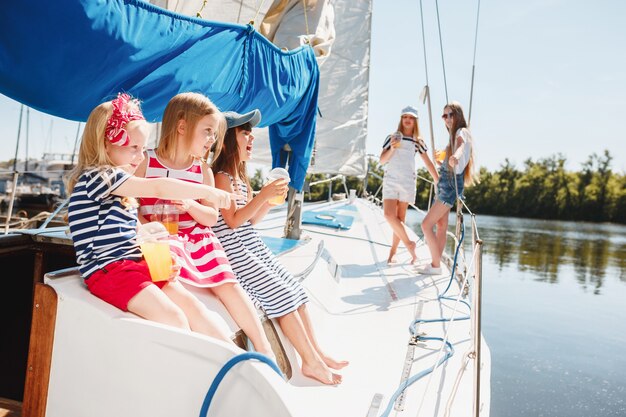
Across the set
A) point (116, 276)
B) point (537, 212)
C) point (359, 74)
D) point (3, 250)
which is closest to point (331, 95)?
point (359, 74)

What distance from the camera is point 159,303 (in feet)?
4.61

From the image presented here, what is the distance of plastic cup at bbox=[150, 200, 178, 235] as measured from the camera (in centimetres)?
183

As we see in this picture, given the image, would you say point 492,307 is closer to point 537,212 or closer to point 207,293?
point 207,293

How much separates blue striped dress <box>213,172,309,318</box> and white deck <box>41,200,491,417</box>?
21cm

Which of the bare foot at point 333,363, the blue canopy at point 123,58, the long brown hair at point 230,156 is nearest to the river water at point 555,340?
the bare foot at point 333,363

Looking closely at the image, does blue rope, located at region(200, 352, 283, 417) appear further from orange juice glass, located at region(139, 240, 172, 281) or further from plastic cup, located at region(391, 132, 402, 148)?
plastic cup, located at region(391, 132, 402, 148)

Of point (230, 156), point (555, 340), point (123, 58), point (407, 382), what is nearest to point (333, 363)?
point (407, 382)

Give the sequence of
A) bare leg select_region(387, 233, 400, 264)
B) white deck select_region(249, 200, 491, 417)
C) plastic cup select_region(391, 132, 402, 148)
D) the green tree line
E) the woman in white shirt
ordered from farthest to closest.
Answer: the green tree line
bare leg select_region(387, 233, 400, 264)
plastic cup select_region(391, 132, 402, 148)
the woman in white shirt
white deck select_region(249, 200, 491, 417)

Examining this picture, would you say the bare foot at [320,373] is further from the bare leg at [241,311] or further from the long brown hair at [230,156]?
the long brown hair at [230,156]

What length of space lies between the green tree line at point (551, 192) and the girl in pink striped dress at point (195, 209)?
5031 cm

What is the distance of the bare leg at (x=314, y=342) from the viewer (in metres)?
2.23

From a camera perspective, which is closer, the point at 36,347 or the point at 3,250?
the point at 36,347

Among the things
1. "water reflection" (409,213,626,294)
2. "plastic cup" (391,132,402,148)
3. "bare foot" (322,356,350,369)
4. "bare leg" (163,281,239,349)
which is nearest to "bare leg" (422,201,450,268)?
"plastic cup" (391,132,402,148)

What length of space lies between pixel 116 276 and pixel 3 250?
103 centimetres
